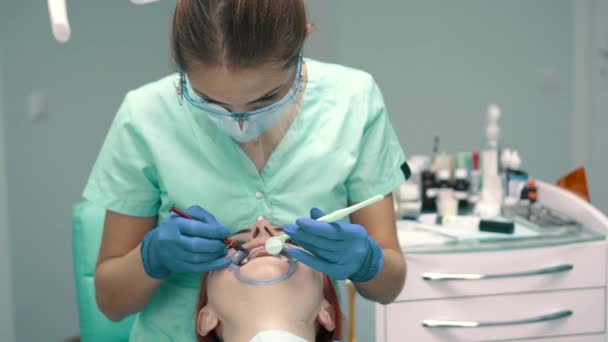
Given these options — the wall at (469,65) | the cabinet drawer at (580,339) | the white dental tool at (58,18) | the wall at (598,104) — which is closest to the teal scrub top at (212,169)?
the white dental tool at (58,18)

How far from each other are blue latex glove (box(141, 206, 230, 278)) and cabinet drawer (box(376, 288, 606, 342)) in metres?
0.97

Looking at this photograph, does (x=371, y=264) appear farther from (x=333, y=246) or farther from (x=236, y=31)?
(x=236, y=31)

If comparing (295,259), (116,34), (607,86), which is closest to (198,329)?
(295,259)

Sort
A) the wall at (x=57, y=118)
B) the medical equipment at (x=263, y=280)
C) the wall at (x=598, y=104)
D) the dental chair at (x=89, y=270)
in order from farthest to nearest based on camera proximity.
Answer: the wall at (x=57, y=118) < the wall at (x=598, y=104) < the dental chair at (x=89, y=270) < the medical equipment at (x=263, y=280)

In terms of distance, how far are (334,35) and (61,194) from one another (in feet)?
4.36

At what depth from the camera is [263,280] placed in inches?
49.6

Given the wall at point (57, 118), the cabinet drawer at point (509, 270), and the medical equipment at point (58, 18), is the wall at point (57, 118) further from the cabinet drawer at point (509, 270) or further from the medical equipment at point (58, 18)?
the medical equipment at point (58, 18)

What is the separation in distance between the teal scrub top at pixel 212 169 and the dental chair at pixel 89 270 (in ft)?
1.43

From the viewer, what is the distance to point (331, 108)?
1380mm

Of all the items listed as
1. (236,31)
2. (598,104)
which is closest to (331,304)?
(236,31)

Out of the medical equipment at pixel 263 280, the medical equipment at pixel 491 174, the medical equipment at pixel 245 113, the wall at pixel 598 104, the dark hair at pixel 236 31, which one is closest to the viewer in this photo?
the dark hair at pixel 236 31

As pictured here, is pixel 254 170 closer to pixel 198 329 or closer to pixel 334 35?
pixel 198 329

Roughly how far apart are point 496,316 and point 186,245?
1.23 metres

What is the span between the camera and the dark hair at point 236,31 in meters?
1.04
